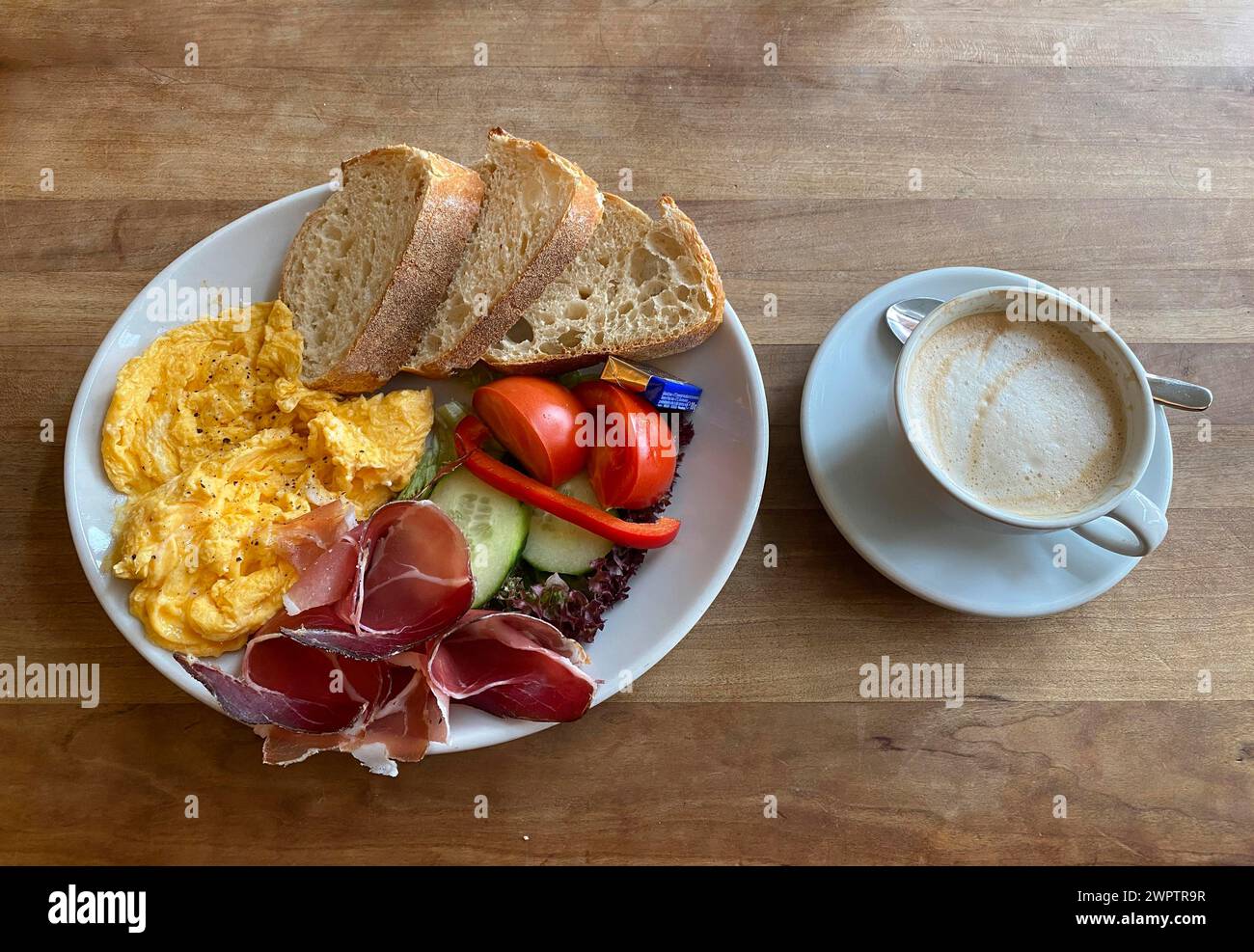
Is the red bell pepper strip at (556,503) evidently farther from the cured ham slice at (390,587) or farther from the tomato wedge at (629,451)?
the cured ham slice at (390,587)

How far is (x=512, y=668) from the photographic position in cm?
172

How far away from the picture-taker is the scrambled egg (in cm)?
174

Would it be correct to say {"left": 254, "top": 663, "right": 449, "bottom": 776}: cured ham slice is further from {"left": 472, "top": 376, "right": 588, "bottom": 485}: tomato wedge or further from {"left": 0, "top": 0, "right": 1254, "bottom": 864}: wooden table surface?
{"left": 472, "top": 376, "right": 588, "bottom": 485}: tomato wedge

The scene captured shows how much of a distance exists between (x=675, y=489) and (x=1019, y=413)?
0.68 metres

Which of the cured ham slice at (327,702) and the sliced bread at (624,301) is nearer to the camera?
the cured ham slice at (327,702)

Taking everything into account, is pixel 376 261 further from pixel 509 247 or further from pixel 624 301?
pixel 624 301

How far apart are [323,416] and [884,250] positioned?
1.31 m

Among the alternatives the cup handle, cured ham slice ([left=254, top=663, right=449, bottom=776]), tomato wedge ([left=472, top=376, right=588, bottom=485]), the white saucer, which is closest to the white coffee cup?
the cup handle

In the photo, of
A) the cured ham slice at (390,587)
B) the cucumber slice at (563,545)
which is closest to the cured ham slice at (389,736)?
the cured ham slice at (390,587)

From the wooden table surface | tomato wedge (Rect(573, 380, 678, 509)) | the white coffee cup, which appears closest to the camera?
the white coffee cup

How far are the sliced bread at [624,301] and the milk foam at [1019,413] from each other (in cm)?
46

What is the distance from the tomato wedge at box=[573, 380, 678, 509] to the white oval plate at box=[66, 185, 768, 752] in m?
0.09

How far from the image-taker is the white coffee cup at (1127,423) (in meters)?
1.67

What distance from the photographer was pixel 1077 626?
2004 mm
